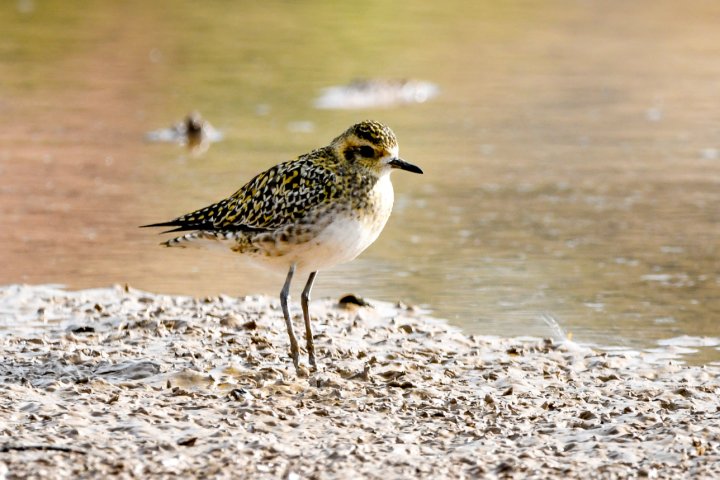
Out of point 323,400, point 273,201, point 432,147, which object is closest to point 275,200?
point 273,201

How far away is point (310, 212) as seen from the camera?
760 centimetres

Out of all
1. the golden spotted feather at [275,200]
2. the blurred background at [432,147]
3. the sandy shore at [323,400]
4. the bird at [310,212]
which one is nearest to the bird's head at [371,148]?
the bird at [310,212]

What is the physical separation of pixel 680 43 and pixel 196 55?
26.8 ft

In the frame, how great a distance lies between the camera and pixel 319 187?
7.66 meters

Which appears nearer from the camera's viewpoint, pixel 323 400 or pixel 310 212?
pixel 323 400

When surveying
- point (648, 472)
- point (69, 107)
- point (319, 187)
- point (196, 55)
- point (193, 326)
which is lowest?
point (648, 472)

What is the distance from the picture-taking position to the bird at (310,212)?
24.9 ft

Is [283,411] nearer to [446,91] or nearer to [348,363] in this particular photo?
[348,363]

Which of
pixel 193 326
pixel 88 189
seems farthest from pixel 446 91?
pixel 193 326

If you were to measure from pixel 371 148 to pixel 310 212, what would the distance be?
1.81 feet

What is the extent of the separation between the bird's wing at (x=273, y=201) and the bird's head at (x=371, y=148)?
7.7 inches

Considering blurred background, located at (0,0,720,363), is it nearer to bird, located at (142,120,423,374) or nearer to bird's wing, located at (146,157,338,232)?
bird, located at (142,120,423,374)

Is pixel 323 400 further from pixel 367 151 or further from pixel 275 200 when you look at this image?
pixel 367 151

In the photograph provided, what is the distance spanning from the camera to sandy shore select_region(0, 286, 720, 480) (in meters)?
6.02
